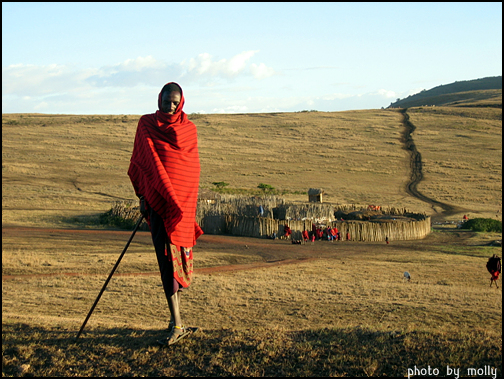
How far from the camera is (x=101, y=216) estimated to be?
23609 millimetres

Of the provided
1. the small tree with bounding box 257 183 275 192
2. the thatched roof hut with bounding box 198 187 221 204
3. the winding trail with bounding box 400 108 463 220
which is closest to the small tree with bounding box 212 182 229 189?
the small tree with bounding box 257 183 275 192

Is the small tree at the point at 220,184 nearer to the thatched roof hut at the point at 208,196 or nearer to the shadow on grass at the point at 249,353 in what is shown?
the thatched roof hut at the point at 208,196

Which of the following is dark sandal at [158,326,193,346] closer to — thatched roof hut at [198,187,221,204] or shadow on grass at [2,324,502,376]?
shadow on grass at [2,324,502,376]

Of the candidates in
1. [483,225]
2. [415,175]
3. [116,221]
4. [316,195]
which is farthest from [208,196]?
[415,175]

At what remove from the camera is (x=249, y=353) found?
15.6 ft

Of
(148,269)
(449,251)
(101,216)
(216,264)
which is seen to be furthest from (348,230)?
(101,216)

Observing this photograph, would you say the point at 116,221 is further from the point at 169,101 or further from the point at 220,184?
the point at 169,101

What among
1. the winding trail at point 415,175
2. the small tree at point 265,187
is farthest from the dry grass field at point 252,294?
the small tree at point 265,187

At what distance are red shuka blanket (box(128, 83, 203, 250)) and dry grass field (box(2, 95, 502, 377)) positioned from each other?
131cm

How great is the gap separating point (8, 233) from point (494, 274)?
55.1 ft

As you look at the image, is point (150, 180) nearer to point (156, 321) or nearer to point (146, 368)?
point (146, 368)

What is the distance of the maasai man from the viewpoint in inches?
199

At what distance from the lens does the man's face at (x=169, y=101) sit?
17.0 ft

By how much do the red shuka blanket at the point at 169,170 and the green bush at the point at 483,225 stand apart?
21912 millimetres
